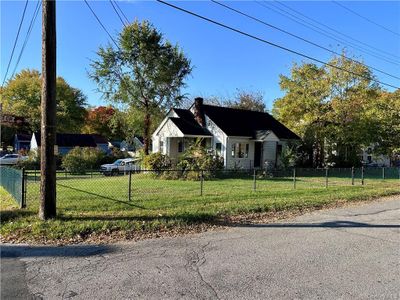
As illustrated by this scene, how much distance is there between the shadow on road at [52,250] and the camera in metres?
6.64

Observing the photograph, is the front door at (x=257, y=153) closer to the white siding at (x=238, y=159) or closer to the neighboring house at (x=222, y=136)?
the neighboring house at (x=222, y=136)

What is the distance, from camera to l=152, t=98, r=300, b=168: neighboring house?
30219 millimetres

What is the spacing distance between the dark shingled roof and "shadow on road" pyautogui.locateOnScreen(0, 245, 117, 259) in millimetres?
22721

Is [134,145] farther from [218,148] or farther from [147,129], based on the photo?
[218,148]

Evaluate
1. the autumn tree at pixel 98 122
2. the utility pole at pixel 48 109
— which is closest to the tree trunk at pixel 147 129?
the utility pole at pixel 48 109

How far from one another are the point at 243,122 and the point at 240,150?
3532 millimetres

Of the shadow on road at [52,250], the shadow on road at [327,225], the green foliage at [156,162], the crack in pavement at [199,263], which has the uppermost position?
the green foliage at [156,162]

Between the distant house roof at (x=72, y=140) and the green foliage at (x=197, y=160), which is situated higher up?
the distant house roof at (x=72, y=140)

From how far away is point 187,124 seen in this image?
3133 cm

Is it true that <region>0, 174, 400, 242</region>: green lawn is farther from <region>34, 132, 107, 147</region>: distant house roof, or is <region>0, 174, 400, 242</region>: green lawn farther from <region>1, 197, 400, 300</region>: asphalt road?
<region>34, 132, 107, 147</region>: distant house roof

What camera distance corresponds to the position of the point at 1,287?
199 inches

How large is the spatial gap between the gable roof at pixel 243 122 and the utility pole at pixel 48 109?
70.8 feet

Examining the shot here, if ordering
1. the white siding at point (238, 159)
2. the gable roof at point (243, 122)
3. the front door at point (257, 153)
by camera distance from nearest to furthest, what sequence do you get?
the white siding at point (238, 159) → the gable roof at point (243, 122) → the front door at point (257, 153)

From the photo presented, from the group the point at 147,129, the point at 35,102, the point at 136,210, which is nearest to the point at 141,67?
the point at 147,129
